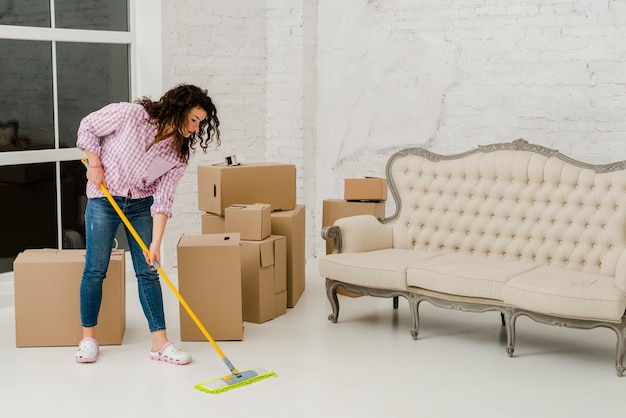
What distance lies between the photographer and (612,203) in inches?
169

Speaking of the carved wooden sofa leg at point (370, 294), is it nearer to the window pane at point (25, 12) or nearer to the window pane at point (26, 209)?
the window pane at point (26, 209)

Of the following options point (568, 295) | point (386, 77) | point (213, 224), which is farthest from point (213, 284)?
point (386, 77)

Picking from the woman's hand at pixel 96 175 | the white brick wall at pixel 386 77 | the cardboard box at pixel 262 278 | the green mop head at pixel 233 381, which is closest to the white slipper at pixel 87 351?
the green mop head at pixel 233 381

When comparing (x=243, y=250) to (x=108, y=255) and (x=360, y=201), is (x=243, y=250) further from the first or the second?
(x=360, y=201)

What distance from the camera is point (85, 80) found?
526 centimetres

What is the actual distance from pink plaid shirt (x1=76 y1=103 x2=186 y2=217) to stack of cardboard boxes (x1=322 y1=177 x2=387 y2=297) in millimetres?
1557

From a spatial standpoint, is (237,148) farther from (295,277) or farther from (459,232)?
(459,232)

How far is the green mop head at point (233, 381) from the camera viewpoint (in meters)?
3.50

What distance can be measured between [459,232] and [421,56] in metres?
1.44

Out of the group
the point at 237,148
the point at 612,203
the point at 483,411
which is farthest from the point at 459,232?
the point at 237,148

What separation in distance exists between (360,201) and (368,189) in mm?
90

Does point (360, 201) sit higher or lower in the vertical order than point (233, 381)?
higher

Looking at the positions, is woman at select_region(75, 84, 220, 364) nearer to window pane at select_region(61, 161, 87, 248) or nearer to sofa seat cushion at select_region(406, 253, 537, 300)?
sofa seat cushion at select_region(406, 253, 537, 300)

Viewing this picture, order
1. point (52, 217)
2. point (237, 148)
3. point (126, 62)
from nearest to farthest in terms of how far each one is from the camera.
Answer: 1. point (52, 217)
2. point (126, 62)
3. point (237, 148)
